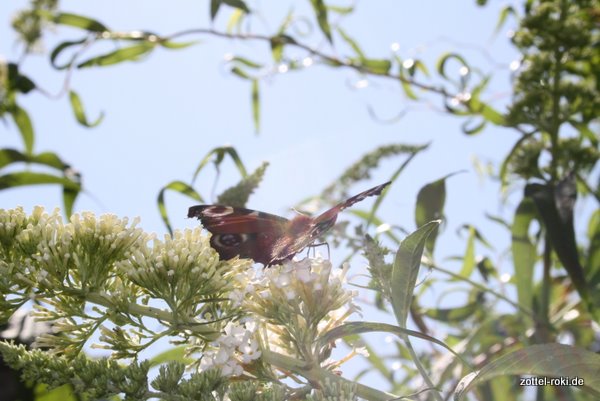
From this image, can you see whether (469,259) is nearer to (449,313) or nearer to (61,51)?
(449,313)

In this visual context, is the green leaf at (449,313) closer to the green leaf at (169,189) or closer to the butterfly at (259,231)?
the green leaf at (169,189)

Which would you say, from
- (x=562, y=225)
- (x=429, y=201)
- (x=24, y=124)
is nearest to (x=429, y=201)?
(x=429, y=201)

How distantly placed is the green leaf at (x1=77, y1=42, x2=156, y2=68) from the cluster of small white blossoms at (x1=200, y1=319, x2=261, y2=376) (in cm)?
141

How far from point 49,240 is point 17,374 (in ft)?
2.02

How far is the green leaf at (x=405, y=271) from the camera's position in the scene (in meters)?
0.92

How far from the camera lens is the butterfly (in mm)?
1004

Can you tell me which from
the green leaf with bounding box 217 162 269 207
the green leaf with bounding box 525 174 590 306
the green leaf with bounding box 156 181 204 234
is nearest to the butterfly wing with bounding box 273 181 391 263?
the green leaf with bounding box 217 162 269 207

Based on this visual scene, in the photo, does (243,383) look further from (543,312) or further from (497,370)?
(543,312)

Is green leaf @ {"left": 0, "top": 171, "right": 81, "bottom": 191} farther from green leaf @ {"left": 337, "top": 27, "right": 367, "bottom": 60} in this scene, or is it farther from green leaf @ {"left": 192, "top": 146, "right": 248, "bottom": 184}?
green leaf @ {"left": 337, "top": 27, "right": 367, "bottom": 60}

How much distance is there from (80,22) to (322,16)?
0.76m

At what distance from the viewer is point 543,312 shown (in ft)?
6.05

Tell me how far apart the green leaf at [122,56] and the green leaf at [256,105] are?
0.46m

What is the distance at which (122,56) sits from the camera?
2.18 meters

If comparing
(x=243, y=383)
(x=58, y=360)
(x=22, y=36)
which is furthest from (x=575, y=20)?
(x=22, y=36)
